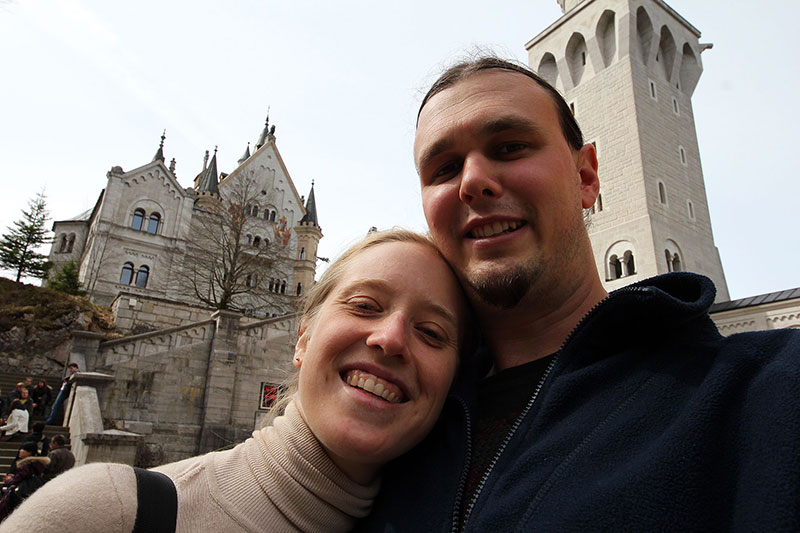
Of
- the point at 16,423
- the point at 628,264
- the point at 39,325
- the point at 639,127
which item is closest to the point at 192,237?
the point at 39,325

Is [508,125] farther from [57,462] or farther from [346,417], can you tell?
[57,462]

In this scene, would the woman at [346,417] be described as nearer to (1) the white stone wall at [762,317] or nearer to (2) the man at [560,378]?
(2) the man at [560,378]

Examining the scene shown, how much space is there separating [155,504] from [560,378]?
1.13 meters

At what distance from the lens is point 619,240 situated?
24.1 meters

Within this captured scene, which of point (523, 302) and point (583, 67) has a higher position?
point (583, 67)

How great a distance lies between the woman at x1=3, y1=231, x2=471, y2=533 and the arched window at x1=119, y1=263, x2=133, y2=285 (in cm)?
3484

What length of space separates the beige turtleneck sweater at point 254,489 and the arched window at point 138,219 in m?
36.1

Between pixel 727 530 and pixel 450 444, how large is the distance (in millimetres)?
824

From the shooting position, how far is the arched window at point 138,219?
33.4 metres

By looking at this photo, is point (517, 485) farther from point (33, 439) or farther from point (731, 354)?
point (33, 439)

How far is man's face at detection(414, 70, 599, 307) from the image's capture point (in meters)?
1.74

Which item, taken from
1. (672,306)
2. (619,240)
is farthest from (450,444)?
(619,240)

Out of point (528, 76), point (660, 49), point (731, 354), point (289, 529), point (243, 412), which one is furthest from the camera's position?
point (660, 49)

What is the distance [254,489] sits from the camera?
155 centimetres
